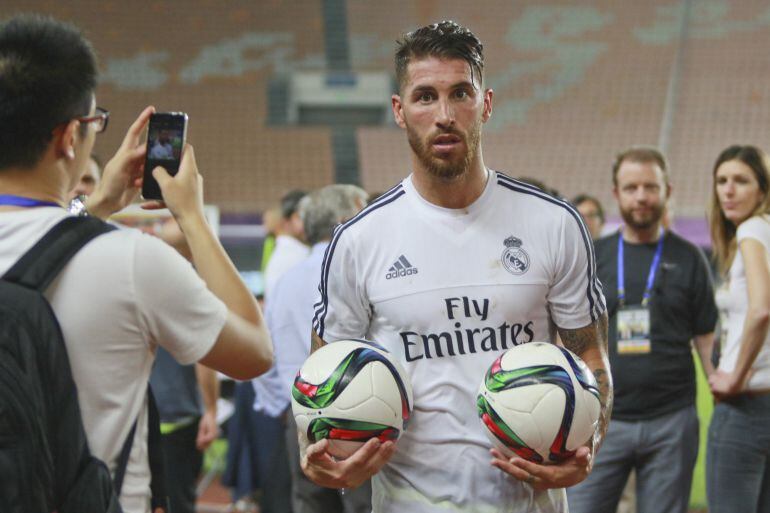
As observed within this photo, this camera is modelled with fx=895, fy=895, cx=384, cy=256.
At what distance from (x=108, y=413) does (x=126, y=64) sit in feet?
58.8

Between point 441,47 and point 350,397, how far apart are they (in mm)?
1064

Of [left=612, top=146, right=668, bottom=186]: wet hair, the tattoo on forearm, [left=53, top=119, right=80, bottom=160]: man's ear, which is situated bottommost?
the tattoo on forearm

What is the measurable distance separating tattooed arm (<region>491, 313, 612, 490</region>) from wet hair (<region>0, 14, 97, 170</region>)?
137 centimetres

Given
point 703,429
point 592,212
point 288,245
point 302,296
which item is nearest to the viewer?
point 302,296

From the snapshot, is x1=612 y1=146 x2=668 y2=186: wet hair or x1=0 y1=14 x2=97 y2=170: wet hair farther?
x1=612 y1=146 x2=668 y2=186: wet hair

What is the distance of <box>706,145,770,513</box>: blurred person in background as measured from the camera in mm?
4070

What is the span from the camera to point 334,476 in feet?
7.89

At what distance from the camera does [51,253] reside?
5.65 ft

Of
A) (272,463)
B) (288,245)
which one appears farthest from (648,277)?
(288,245)

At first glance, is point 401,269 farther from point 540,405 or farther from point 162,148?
point 162,148

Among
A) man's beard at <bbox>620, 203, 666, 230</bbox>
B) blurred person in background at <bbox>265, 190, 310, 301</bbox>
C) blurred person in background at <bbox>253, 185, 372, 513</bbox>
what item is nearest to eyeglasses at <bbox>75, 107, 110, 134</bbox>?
blurred person in background at <bbox>253, 185, 372, 513</bbox>

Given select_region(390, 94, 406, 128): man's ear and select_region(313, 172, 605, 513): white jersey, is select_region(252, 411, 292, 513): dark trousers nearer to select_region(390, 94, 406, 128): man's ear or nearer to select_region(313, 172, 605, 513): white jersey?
select_region(313, 172, 605, 513): white jersey

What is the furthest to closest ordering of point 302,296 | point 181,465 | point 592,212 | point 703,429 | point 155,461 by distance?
point 592,212, point 703,429, point 181,465, point 302,296, point 155,461

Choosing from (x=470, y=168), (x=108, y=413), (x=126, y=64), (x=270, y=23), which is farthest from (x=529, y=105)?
(x=108, y=413)
